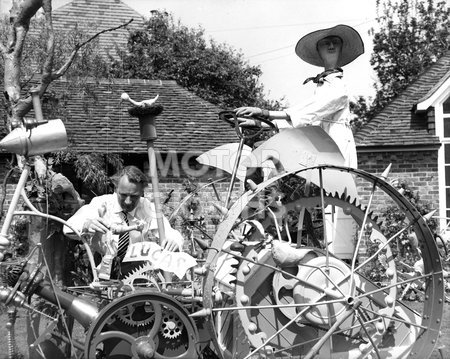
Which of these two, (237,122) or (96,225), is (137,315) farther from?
(237,122)

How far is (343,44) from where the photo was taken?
5.30 meters

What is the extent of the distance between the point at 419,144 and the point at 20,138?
10840mm

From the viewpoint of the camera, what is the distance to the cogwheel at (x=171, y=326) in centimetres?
436

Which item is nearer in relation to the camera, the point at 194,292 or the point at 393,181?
the point at 194,292

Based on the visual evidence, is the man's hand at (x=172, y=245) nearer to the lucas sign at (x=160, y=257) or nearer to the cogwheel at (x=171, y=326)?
the lucas sign at (x=160, y=257)

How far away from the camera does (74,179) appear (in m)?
14.2

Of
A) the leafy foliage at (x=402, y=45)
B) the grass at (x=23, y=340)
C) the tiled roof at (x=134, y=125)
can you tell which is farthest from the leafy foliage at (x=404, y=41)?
the grass at (x=23, y=340)

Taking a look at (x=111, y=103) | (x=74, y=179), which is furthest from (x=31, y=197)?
(x=111, y=103)

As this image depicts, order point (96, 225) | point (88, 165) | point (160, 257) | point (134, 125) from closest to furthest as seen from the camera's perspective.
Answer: point (160, 257) < point (96, 225) < point (88, 165) < point (134, 125)

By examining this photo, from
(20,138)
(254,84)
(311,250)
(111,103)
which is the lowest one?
(254,84)

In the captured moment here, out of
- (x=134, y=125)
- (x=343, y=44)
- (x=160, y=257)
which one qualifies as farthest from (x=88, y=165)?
(x=160, y=257)

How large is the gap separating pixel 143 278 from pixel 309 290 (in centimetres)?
99

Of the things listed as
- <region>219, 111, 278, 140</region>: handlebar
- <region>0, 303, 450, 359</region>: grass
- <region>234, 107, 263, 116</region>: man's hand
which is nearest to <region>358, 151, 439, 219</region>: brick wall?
<region>0, 303, 450, 359</region>: grass

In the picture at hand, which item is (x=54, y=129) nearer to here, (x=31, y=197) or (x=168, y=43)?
(x=31, y=197)
